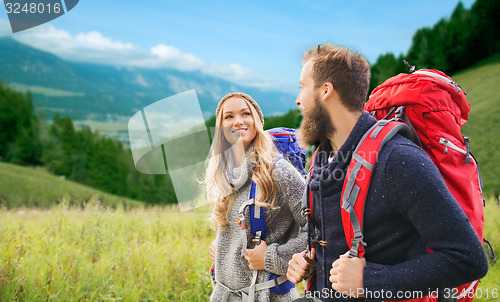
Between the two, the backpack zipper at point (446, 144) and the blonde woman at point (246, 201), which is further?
the blonde woman at point (246, 201)

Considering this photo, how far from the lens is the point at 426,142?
6.00 ft

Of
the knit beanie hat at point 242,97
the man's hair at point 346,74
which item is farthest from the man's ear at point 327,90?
the knit beanie hat at point 242,97

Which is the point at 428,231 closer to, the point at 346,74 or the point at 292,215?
the point at 346,74

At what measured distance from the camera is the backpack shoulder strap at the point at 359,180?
64.3 inches

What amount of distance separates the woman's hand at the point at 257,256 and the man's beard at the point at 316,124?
3.16 ft

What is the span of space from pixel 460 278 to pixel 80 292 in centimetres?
475

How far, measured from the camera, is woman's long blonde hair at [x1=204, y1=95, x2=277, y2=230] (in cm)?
259

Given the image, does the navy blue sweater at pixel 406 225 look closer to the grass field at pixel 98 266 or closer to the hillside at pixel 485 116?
the grass field at pixel 98 266

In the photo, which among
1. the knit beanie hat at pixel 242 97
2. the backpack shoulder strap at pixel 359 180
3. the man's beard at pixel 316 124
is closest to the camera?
the backpack shoulder strap at pixel 359 180

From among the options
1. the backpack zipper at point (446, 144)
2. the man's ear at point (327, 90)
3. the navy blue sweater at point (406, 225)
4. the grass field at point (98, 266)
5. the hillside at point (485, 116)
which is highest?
the man's ear at point (327, 90)

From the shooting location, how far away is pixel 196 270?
5258 millimetres

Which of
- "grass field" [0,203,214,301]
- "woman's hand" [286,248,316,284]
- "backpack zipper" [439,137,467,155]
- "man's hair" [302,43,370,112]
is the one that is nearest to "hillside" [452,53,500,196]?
"grass field" [0,203,214,301]

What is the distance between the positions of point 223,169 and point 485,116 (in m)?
44.4

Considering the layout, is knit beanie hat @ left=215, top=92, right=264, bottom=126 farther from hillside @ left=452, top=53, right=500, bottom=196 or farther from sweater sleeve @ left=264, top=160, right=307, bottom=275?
hillside @ left=452, top=53, right=500, bottom=196
